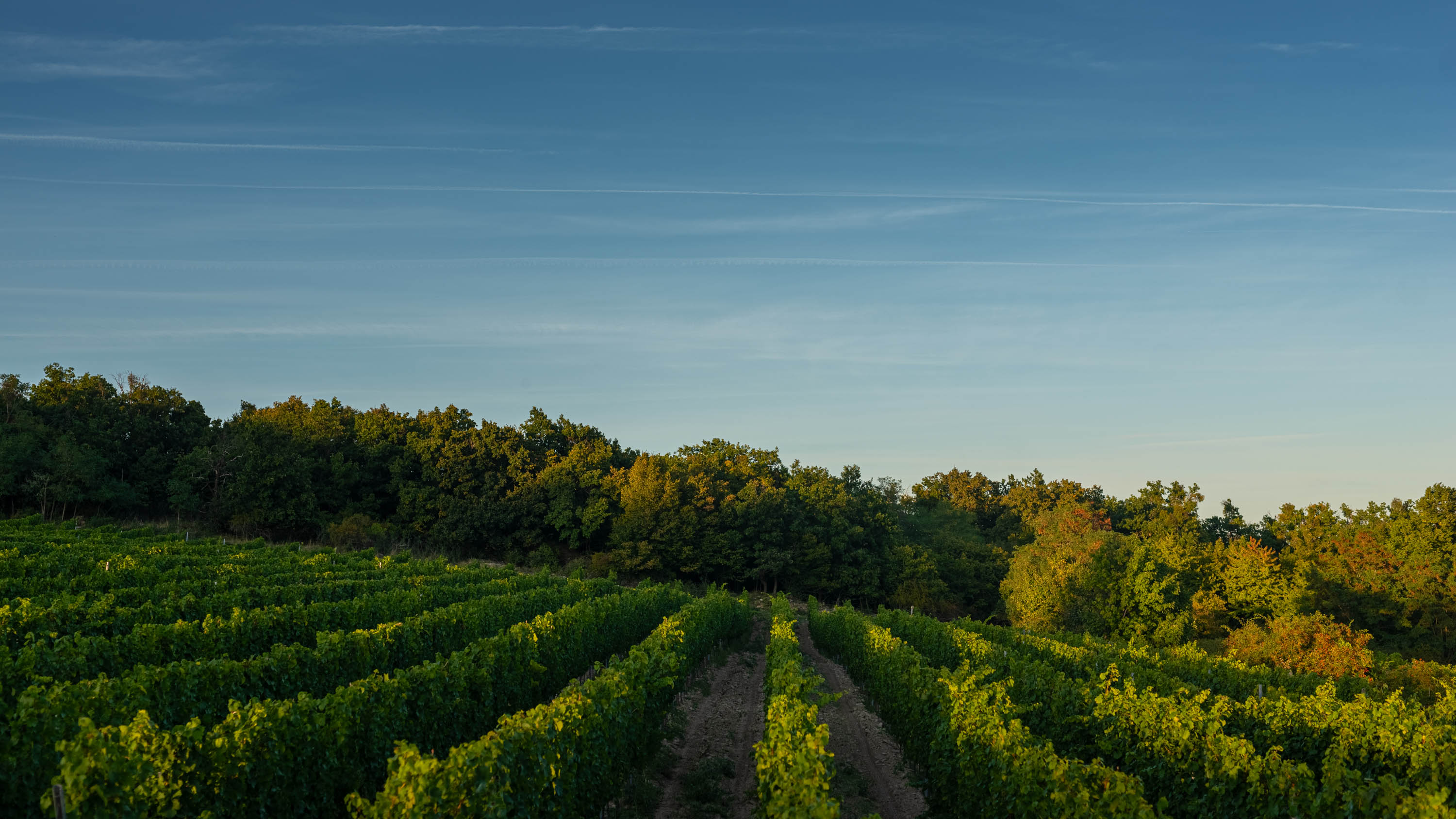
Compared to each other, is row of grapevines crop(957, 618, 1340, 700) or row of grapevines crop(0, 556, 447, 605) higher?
row of grapevines crop(0, 556, 447, 605)

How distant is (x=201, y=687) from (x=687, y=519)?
156ft

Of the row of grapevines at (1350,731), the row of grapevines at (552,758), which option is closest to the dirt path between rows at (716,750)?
the row of grapevines at (552,758)

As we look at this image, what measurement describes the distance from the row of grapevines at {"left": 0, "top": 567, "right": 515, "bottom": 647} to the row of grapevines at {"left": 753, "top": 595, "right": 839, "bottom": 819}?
10.8m

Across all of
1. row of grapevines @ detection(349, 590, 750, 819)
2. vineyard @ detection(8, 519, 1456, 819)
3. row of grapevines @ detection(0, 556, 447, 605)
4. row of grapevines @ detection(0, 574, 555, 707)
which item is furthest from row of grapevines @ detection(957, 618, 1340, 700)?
row of grapevines @ detection(0, 556, 447, 605)

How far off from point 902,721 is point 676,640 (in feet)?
16.3

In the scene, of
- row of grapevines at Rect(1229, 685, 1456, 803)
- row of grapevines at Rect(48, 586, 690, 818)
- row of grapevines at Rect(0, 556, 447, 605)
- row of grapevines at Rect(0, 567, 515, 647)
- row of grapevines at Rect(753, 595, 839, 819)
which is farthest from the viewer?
row of grapevines at Rect(0, 556, 447, 605)

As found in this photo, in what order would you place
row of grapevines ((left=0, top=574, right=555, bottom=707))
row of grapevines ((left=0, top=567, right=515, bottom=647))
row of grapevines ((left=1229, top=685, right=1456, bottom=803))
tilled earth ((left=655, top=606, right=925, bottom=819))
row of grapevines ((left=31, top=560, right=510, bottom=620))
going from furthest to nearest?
row of grapevines ((left=31, top=560, right=510, bottom=620)) < row of grapevines ((left=0, top=567, right=515, bottom=647)) < tilled earth ((left=655, top=606, right=925, bottom=819)) < row of grapevines ((left=1229, top=685, right=1456, bottom=803)) < row of grapevines ((left=0, top=574, right=555, bottom=707))

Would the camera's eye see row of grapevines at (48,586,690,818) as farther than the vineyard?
No

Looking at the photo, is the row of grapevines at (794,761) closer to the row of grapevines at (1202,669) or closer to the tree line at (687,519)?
the row of grapevines at (1202,669)

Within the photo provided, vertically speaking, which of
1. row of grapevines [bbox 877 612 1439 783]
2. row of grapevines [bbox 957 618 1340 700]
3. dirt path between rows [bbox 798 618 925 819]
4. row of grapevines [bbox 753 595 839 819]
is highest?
row of grapevines [bbox 753 595 839 819]

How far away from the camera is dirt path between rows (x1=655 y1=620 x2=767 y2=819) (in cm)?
1202

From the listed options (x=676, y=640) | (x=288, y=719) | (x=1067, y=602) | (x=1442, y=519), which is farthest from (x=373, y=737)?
(x=1442, y=519)

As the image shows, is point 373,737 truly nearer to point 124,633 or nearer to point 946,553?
point 124,633

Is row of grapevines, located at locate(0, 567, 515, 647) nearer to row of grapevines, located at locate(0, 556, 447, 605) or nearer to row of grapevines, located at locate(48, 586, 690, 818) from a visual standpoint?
row of grapevines, located at locate(0, 556, 447, 605)
